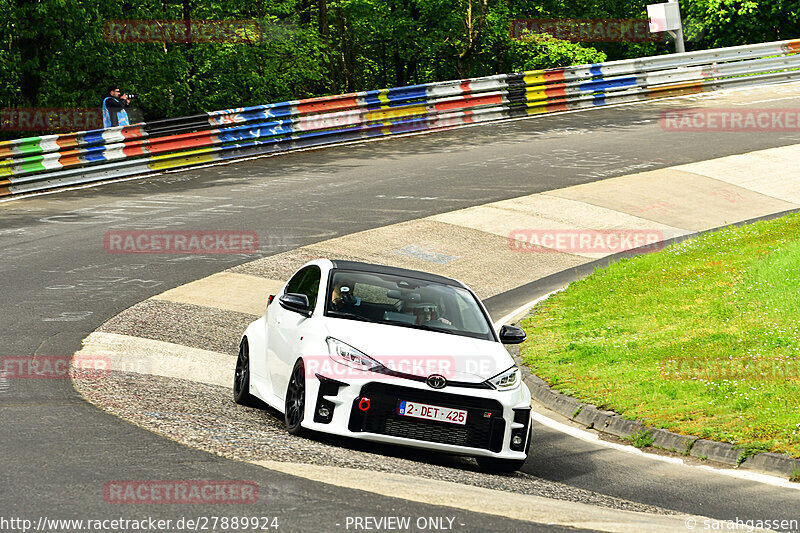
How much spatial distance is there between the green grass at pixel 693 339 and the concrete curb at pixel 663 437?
0.11 m

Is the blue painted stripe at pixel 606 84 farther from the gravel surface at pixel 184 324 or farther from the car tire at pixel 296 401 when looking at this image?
the car tire at pixel 296 401

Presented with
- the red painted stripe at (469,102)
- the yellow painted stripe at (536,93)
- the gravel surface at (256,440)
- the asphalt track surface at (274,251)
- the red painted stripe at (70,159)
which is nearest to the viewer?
the asphalt track surface at (274,251)

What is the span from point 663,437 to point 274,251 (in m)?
9.24

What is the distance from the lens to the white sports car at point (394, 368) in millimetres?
8352

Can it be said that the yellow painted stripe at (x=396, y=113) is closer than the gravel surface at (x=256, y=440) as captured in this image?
No

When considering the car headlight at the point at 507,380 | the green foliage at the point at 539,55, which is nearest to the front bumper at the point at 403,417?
the car headlight at the point at 507,380

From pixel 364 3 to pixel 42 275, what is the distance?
20491 millimetres

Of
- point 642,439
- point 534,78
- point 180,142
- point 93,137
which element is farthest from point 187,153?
point 642,439

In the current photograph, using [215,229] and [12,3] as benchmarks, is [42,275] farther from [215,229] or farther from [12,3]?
[12,3]

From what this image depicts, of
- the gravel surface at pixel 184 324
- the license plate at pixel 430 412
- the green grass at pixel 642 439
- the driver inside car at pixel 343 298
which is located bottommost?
the green grass at pixel 642 439

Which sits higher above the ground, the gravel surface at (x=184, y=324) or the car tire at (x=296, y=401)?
the car tire at (x=296, y=401)

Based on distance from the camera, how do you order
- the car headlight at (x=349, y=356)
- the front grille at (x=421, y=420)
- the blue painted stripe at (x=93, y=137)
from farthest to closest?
the blue painted stripe at (x=93, y=137) < the car headlight at (x=349, y=356) < the front grille at (x=421, y=420)

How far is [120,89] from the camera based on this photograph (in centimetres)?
2656

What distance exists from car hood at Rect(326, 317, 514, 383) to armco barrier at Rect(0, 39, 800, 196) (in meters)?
15.3
